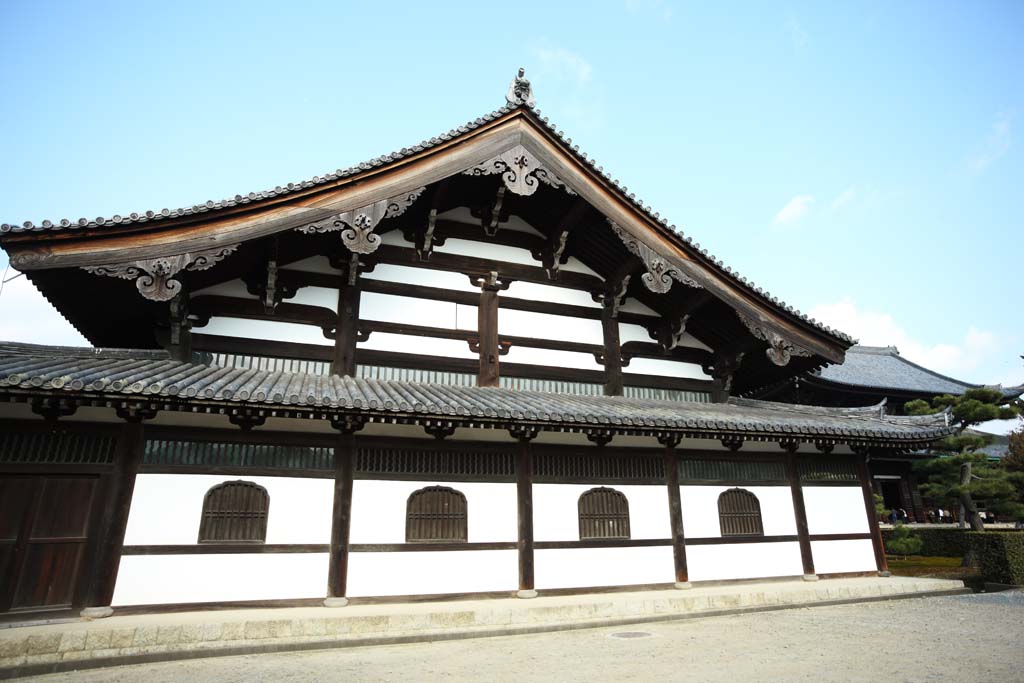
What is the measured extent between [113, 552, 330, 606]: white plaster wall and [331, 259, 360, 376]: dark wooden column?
2701mm

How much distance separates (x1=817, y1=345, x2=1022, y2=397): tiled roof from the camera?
2877 centimetres

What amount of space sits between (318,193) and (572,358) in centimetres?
597

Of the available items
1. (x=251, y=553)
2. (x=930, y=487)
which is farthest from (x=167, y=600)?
(x=930, y=487)

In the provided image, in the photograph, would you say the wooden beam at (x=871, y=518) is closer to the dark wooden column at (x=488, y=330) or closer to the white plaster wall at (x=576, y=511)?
the white plaster wall at (x=576, y=511)

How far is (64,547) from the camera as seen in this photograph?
777cm

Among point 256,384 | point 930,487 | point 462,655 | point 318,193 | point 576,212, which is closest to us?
point 462,655

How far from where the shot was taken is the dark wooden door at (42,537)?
746 cm

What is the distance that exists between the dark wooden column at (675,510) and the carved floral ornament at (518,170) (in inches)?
214

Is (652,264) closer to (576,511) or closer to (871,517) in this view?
(576,511)

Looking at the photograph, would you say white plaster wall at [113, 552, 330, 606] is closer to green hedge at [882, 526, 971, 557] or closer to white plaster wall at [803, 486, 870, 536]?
white plaster wall at [803, 486, 870, 536]

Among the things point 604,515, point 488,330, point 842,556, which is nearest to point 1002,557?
point 842,556

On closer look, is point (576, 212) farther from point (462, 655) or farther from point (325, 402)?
point (462, 655)

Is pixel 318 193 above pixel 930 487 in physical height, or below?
above

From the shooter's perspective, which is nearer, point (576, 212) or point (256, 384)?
point (256, 384)
